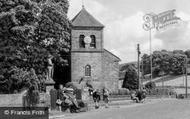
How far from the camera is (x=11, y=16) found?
32906 millimetres

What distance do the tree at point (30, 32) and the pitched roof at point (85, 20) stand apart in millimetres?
16377

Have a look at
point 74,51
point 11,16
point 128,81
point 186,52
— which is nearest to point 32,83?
point 11,16

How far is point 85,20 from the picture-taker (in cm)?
5744

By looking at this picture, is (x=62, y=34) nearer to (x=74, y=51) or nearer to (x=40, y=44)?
(x=40, y=44)

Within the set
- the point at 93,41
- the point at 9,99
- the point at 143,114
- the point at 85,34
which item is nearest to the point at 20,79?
the point at 9,99

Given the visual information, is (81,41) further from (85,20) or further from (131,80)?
(131,80)

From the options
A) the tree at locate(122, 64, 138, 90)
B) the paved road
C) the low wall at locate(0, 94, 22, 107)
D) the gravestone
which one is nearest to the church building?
the tree at locate(122, 64, 138, 90)

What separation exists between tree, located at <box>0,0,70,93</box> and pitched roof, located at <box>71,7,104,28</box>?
16.4m

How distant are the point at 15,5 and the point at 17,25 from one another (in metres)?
2.74

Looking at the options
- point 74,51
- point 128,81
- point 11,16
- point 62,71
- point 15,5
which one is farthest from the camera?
point 128,81

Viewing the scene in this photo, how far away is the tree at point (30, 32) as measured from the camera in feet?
112

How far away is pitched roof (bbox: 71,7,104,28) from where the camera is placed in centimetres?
5664

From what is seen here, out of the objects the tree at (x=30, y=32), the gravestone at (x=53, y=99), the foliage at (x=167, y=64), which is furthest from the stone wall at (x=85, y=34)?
the foliage at (x=167, y=64)

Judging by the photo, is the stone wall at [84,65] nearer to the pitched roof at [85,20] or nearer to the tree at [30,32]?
the pitched roof at [85,20]
